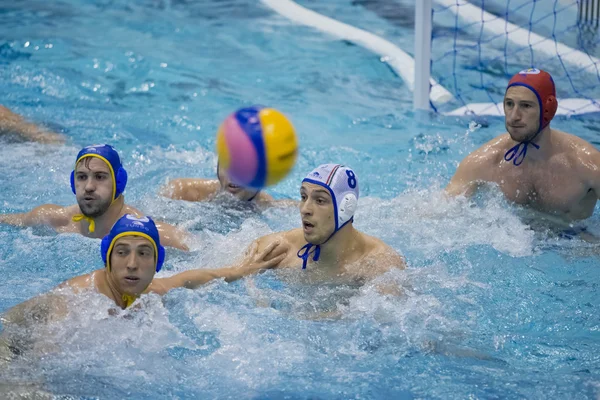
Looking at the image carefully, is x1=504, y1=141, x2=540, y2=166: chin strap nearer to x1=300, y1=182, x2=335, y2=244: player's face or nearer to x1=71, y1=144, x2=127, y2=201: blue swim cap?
x1=300, y1=182, x2=335, y2=244: player's face

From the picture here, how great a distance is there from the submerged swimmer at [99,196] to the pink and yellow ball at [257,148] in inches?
36.0

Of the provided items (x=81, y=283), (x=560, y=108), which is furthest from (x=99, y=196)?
(x=560, y=108)

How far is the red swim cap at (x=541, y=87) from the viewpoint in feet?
19.9

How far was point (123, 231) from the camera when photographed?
455 cm

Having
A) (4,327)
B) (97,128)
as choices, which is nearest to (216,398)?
(4,327)

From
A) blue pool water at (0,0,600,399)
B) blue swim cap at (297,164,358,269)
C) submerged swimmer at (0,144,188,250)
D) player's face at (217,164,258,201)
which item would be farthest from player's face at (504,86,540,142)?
submerged swimmer at (0,144,188,250)

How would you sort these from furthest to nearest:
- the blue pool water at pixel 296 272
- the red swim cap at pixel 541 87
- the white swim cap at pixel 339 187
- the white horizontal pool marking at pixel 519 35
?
1. the white horizontal pool marking at pixel 519 35
2. the red swim cap at pixel 541 87
3. the white swim cap at pixel 339 187
4. the blue pool water at pixel 296 272

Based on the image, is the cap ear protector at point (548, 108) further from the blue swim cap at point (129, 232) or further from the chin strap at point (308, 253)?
the blue swim cap at point (129, 232)

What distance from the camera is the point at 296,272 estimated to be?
5203 mm

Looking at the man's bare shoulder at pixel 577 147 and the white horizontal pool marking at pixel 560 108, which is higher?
the white horizontal pool marking at pixel 560 108

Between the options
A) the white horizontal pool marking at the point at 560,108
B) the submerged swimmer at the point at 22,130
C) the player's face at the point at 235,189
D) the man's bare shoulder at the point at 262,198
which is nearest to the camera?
the player's face at the point at 235,189

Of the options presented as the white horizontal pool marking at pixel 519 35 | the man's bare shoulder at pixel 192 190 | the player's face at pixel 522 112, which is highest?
the white horizontal pool marking at pixel 519 35

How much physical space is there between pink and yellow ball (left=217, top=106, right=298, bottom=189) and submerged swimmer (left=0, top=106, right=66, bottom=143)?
353 centimetres

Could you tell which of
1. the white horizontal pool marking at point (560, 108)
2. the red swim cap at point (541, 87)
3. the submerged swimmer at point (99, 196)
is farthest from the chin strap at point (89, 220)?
the white horizontal pool marking at point (560, 108)
